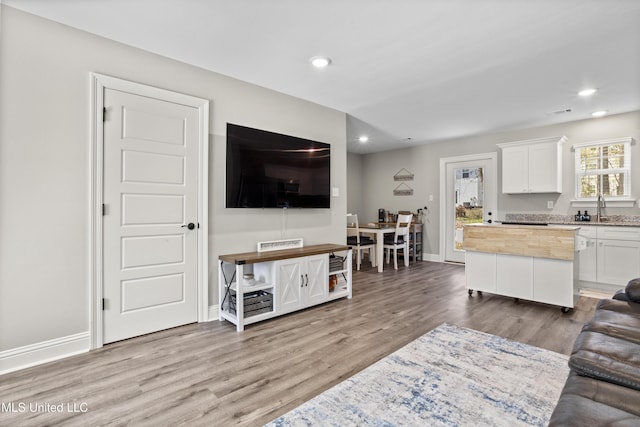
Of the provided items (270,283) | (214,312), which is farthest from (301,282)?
(214,312)

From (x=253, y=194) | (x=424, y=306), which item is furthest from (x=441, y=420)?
(x=253, y=194)

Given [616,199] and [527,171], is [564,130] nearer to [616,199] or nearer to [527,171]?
[527,171]

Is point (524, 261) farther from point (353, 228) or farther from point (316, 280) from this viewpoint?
point (353, 228)

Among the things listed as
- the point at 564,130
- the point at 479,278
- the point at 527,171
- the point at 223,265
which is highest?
the point at 564,130

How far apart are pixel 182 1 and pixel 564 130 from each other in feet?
18.1

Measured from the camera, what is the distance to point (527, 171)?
517cm

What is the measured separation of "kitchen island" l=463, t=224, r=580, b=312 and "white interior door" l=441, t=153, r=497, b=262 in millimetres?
2107

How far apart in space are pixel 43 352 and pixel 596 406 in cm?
317

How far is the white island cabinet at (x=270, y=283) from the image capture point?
9.82 feet

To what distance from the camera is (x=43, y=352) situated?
232cm

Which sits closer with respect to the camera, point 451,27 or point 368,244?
point 451,27

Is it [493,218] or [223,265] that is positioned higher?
[493,218]

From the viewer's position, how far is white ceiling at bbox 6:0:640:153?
2.22 metres

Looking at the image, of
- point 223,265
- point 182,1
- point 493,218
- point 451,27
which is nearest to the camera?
point 182,1
